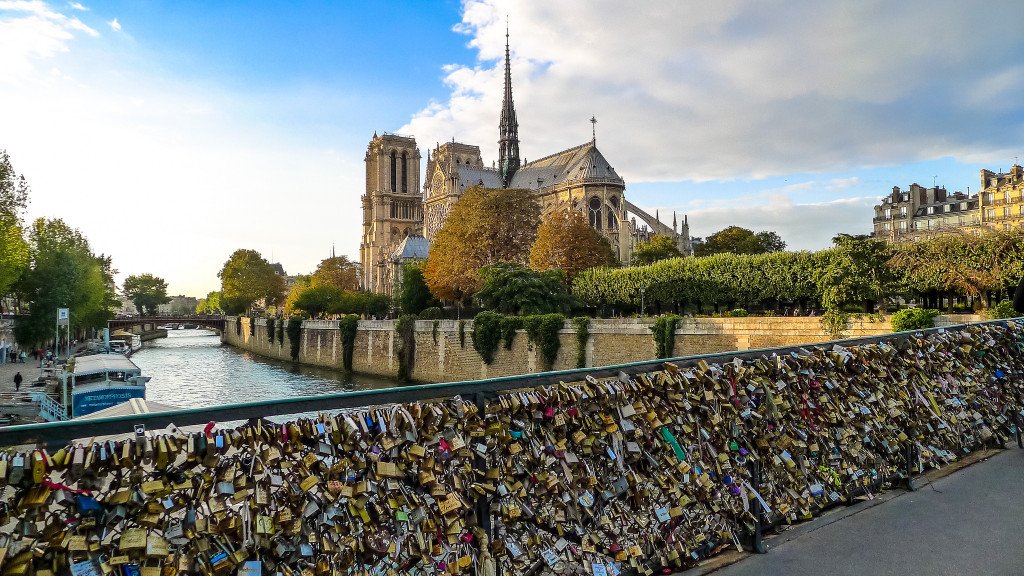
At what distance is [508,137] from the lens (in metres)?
88.7

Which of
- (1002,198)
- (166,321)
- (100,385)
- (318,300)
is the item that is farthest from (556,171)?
(100,385)

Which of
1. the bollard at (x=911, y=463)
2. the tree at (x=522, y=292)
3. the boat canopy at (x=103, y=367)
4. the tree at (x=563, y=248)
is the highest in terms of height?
the tree at (x=563, y=248)

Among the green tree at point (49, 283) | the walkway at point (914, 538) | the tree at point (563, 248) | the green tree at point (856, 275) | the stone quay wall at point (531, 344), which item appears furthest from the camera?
the tree at point (563, 248)

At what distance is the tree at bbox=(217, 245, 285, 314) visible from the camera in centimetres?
7781

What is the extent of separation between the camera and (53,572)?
2248 mm

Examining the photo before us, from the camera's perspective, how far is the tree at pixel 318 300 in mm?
66312

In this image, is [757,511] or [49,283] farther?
[49,283]

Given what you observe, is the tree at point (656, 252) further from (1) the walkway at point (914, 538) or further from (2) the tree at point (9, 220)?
(1) the walkway at point (914, 538)

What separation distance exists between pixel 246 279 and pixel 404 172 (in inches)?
1326

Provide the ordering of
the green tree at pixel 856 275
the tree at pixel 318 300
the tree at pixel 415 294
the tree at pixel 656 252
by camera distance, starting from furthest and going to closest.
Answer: the tree at pixel 318 300, the tree at pixel 656 252, the tree at pixel 415 294, the green tree at pixel 856 275

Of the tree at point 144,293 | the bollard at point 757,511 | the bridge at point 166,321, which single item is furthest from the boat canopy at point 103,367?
the tree at point 144,293

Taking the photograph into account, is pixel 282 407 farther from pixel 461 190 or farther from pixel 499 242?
pixel 461 190

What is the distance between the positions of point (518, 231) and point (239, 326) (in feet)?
151

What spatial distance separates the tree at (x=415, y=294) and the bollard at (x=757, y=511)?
46.2 m
